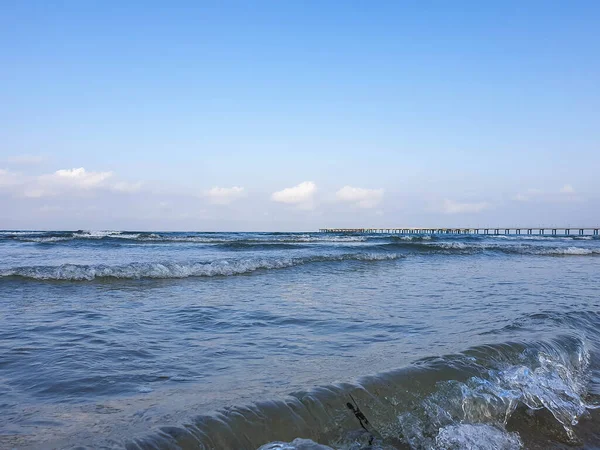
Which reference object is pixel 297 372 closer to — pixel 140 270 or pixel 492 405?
pixel 492 405

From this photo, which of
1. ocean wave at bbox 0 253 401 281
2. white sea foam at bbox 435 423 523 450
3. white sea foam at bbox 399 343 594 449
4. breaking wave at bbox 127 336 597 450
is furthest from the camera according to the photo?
ocean wave at bbox 0 253 401 281

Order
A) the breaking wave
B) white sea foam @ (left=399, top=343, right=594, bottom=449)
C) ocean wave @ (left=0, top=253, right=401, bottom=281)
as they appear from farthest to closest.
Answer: ocean wave @ (left=0, top=253, right=401, bottom=281) → white sea foam @ (left=399, top=343, right=594, bottom=449) → the breaking wave

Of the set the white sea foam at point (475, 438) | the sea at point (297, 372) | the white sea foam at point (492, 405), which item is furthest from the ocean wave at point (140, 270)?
the white sea foam at point (475, 438)

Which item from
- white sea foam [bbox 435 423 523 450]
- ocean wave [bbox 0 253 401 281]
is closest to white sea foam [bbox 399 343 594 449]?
white sea foam [bbox 435 423 523 450]

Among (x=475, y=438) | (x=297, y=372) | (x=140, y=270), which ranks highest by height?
(x=140, y=270)

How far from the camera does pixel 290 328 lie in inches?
242

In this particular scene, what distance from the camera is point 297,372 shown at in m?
4.12

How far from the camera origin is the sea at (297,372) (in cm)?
300

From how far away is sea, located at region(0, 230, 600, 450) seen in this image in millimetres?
3002

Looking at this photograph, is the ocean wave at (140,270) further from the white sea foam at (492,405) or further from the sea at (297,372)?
the white sea foam at (492,405)

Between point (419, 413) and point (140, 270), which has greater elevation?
point (140, 270)

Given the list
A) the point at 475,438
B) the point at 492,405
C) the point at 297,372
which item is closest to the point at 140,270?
the point at 297,372

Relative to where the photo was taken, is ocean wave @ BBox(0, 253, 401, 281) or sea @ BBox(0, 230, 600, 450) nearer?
sea @ BBox(0, 230, 600, 450)

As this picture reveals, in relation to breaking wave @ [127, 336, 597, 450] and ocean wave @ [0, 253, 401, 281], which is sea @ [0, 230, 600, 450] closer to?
breaking wave @ [127, 336, 597, 450]
